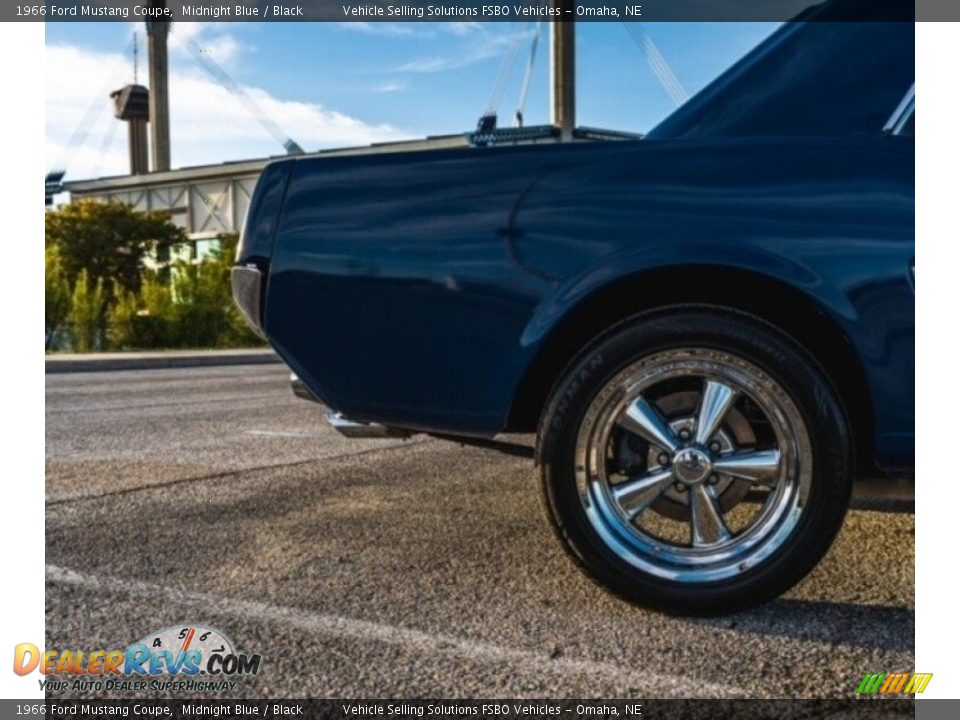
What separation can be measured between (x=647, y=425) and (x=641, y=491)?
178mm

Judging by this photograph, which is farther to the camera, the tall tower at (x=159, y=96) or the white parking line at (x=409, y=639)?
the tall tower at (x=159, y=96)

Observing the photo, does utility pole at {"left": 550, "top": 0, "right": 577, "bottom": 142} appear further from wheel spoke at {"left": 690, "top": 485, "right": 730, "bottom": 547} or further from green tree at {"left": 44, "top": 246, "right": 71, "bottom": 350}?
wheel spoke at {"left": 690, "top": 485, "right": 730, "bottom": 547}

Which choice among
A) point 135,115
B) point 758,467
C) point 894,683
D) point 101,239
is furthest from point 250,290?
point 135,115

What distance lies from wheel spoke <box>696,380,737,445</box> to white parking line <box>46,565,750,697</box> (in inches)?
26.9

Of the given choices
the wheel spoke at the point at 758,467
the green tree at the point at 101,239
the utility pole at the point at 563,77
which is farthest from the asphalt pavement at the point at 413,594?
the utility pole at the point at 563,77

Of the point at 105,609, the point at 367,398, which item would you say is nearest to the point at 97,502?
the point at 105,609

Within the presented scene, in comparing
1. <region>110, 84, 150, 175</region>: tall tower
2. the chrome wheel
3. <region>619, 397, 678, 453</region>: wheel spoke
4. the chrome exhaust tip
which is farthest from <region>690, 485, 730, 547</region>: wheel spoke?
<region>110, 84, 150, 175</region>: tall tower

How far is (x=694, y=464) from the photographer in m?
2.50

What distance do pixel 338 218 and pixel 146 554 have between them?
1.38 m

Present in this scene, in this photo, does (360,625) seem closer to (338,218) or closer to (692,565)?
(692,565)

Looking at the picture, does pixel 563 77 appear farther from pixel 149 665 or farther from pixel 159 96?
pixel 149 665

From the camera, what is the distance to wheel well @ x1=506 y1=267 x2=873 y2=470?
246cm

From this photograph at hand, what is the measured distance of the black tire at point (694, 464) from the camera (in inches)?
93.9

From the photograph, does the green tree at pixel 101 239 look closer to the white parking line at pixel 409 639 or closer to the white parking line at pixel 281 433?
the white parking line at pixel 281 433
